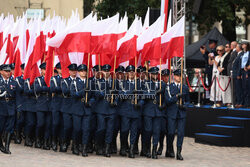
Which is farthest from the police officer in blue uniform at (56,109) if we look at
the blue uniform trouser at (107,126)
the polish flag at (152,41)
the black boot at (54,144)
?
the polish flag at (152,41)

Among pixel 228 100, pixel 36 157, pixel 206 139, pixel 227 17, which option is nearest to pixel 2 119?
pixel 36 157

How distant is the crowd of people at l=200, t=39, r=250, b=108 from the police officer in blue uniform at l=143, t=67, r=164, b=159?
446cm

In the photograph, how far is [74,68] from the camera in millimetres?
14336

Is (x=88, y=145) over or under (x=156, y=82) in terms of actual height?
under

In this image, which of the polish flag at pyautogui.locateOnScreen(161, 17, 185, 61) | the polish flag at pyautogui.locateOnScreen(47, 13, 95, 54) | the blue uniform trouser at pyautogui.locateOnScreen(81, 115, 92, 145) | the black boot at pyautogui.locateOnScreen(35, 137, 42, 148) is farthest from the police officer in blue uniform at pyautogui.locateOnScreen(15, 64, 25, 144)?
the polish flag at pyautogui.locateOnScreen(161, 17, 185, 61)

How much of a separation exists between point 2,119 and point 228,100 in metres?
7.59

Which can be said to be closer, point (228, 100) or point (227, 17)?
point (228, 100)

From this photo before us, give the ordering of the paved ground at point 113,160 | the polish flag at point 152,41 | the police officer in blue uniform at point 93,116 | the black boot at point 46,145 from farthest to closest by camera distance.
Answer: the black boot at point 46,145
the polish flag at point 152,41
the police officer in blue uniform at point 93,116
the paved ground at point 113,160

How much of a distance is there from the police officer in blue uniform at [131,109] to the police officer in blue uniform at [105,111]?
228mm

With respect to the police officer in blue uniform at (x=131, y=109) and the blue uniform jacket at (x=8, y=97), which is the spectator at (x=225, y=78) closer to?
the police officer in blue uniform at (x=131, y=109)

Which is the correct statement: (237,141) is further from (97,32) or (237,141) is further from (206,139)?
(97,32)

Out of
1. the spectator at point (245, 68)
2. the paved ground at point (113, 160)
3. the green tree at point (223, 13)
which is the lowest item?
the paved ground at point (113, 160)

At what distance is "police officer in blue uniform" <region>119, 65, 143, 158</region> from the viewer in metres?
14.0

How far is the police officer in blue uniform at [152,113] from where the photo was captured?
46.0 feet
